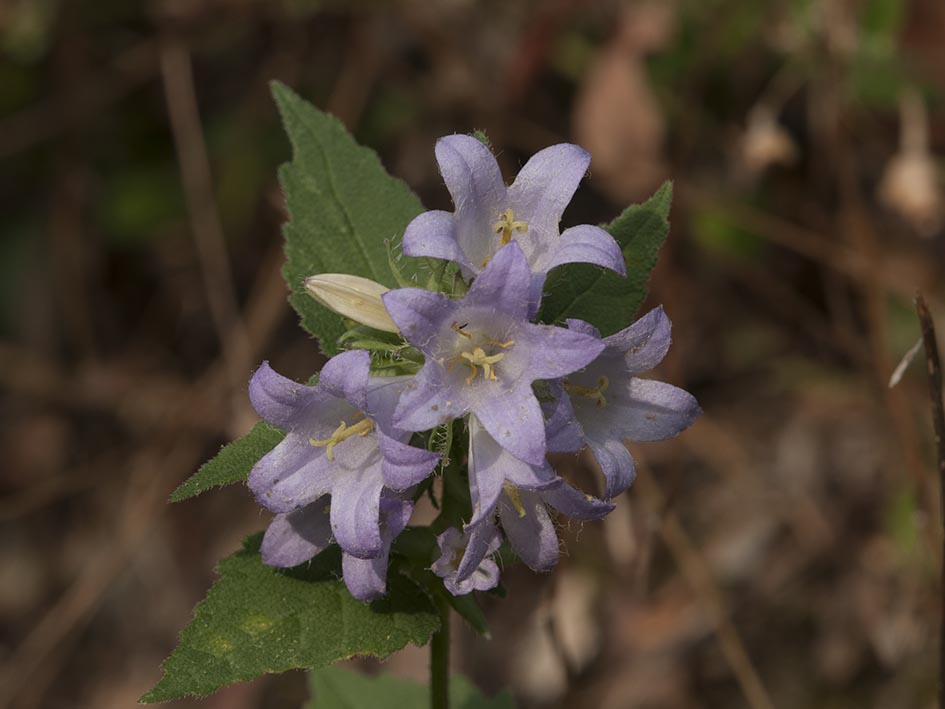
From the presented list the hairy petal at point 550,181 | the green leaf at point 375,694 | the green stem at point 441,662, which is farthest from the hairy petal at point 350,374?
the green leaf at point 375,694

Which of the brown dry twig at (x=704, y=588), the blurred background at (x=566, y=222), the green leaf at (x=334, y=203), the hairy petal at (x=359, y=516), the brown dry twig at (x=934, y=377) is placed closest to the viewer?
the hairy petal at (x=359, y=516)

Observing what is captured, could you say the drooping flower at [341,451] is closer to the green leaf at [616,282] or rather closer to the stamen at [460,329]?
the stamen at [460,329]

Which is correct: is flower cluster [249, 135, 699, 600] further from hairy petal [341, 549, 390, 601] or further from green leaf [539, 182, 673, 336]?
green leaf [539, 182, 673, 336]

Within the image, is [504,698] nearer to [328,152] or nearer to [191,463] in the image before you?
[328,152]

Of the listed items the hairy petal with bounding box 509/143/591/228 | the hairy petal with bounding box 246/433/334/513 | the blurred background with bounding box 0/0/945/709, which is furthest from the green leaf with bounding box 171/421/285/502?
the blurred background with bounding box 0/0/945/709

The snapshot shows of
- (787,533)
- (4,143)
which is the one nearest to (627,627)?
(787,533)

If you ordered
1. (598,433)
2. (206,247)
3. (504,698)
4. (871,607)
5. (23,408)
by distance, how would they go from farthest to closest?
1. (23,408)
2. (206,247)
3. (871,607)
4. (504,698)
5. (598,433)
